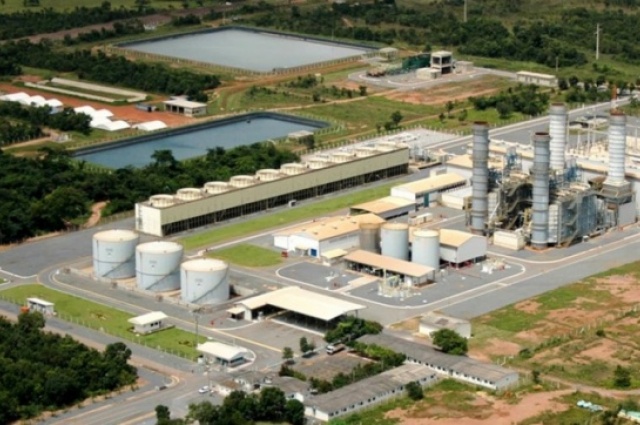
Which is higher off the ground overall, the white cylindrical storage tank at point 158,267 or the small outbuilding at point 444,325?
the white cylindrical storage tank at point 158,267

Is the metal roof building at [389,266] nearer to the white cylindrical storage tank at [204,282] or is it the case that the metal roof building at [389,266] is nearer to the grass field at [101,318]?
the white cylindrical storage tank at [204,282]

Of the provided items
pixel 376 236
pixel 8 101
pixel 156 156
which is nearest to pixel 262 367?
pixel 376 236

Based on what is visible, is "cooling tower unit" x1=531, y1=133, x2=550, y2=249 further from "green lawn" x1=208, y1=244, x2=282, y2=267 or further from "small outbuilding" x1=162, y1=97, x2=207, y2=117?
"small outbuilding" x1=162, y1=97, x2=207, y2=117

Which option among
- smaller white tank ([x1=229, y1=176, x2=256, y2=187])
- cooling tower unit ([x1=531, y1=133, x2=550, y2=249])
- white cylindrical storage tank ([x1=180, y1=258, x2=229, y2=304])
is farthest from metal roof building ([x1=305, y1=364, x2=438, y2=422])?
smaller white tank ([x1=229, y1=176, x2=256, y2=187])

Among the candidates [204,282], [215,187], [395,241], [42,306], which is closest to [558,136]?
[395,241]

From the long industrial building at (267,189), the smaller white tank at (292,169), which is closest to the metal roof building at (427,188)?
the long industrial building at (267,189)

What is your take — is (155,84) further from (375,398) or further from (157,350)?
(375,398)

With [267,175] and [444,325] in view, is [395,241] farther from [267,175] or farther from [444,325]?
[267,175]
